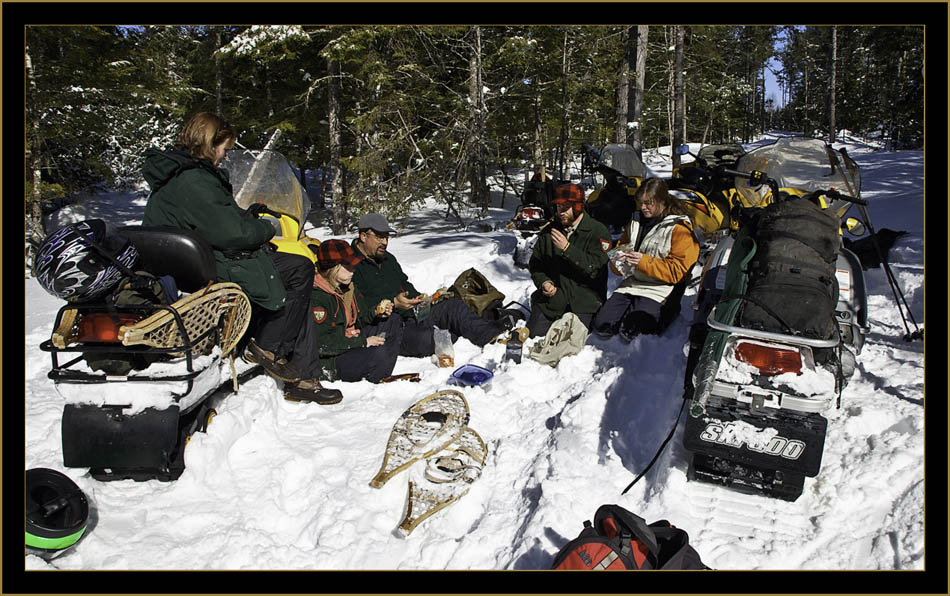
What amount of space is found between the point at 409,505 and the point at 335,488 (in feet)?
1.68

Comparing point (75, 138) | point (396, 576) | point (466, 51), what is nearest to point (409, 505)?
point (396, 576)

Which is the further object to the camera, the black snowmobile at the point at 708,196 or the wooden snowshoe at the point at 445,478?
the black snowmobile at the point at 708,196

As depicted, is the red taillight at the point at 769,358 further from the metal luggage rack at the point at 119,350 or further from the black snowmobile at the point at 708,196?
the black snowmobile at the point at 708,196

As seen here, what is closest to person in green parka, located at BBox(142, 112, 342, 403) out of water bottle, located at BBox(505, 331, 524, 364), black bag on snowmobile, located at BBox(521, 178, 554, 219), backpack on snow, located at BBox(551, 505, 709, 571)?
water bottle, located at BBox(505, 331, 524, 364)

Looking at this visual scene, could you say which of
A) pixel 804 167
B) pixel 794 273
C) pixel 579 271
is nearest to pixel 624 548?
pixel 794 273

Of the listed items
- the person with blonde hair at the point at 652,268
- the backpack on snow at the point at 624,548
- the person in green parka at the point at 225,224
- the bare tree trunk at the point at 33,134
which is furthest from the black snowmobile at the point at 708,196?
the bare tree trunk at the point at 33,134

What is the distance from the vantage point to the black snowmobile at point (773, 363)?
8.39ft

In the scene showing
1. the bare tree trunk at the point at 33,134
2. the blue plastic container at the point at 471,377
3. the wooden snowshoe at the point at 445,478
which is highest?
the bare tree trunk at the point at 33,134

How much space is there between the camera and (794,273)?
295cm

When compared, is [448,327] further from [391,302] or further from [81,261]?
[81,261]

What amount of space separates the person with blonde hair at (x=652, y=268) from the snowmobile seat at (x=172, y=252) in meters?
3.18

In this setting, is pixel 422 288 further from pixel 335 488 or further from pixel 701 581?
pixel 701 581

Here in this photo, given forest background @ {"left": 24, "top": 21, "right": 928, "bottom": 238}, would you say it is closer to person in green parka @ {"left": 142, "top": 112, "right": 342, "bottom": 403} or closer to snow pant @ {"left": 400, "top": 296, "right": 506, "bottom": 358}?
snow pant @ {"left": 400, "top": 296, "right": 506, "bottom": 358}

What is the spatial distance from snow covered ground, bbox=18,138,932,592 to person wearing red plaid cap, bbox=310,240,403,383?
0.25 metres
